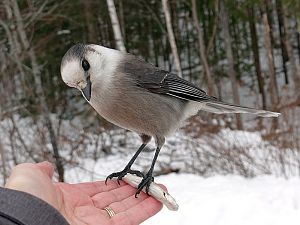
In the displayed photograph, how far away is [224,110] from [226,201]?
129cm

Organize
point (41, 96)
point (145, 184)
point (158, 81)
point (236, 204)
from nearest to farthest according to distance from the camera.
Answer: point (145, 184) → point (158, 81) → point (236, 204) → point (41, 96)

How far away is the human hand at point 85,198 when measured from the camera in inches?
95.7

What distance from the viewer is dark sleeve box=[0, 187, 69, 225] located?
6.52 ft

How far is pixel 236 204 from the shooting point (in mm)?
4445

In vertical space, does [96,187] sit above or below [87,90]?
below

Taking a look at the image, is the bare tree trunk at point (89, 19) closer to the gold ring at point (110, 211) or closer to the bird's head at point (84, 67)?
the bird's head at point (84, 67)

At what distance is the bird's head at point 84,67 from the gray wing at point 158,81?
201mm

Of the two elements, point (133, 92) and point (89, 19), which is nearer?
point (133, 92)

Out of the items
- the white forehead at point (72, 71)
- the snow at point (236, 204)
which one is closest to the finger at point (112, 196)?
the white forehead at point (72, 71)

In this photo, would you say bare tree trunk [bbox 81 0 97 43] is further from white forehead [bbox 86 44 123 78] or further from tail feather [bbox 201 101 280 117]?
white forehead [bbox 86 44 123 78]

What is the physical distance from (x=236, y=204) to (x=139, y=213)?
6.30 feet

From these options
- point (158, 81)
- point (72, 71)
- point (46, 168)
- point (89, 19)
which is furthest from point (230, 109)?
point (89, 19)

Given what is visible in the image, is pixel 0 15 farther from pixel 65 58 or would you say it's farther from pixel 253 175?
pixel 65 58

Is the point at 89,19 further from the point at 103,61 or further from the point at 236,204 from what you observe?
the point at 103,61
